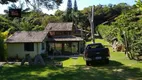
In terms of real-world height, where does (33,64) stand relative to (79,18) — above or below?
below

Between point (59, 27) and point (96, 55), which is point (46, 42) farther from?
point (96, 55)

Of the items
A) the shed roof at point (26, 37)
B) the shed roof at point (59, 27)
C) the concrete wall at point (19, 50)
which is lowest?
the concrete wall at point (19, 50)

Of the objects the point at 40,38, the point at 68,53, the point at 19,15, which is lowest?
the point at 68,53

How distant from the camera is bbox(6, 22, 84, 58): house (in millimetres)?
33603

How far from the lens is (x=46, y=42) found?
127 feet

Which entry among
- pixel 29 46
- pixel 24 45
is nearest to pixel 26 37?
pixel 24 45

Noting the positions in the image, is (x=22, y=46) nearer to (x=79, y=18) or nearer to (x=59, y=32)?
(x=59, y=32)

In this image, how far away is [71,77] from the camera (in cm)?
1374

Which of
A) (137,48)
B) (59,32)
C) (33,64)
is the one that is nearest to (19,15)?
(33,64)

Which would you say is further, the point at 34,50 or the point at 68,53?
the point at 68,53

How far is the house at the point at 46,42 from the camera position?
3360 centimetres

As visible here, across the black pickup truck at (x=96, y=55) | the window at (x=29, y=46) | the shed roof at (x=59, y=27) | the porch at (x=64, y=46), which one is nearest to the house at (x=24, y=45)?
the window at (x=29, y=46)

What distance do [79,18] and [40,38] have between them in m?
48.0

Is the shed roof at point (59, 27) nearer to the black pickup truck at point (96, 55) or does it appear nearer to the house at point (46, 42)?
the house at point (46, 42)
